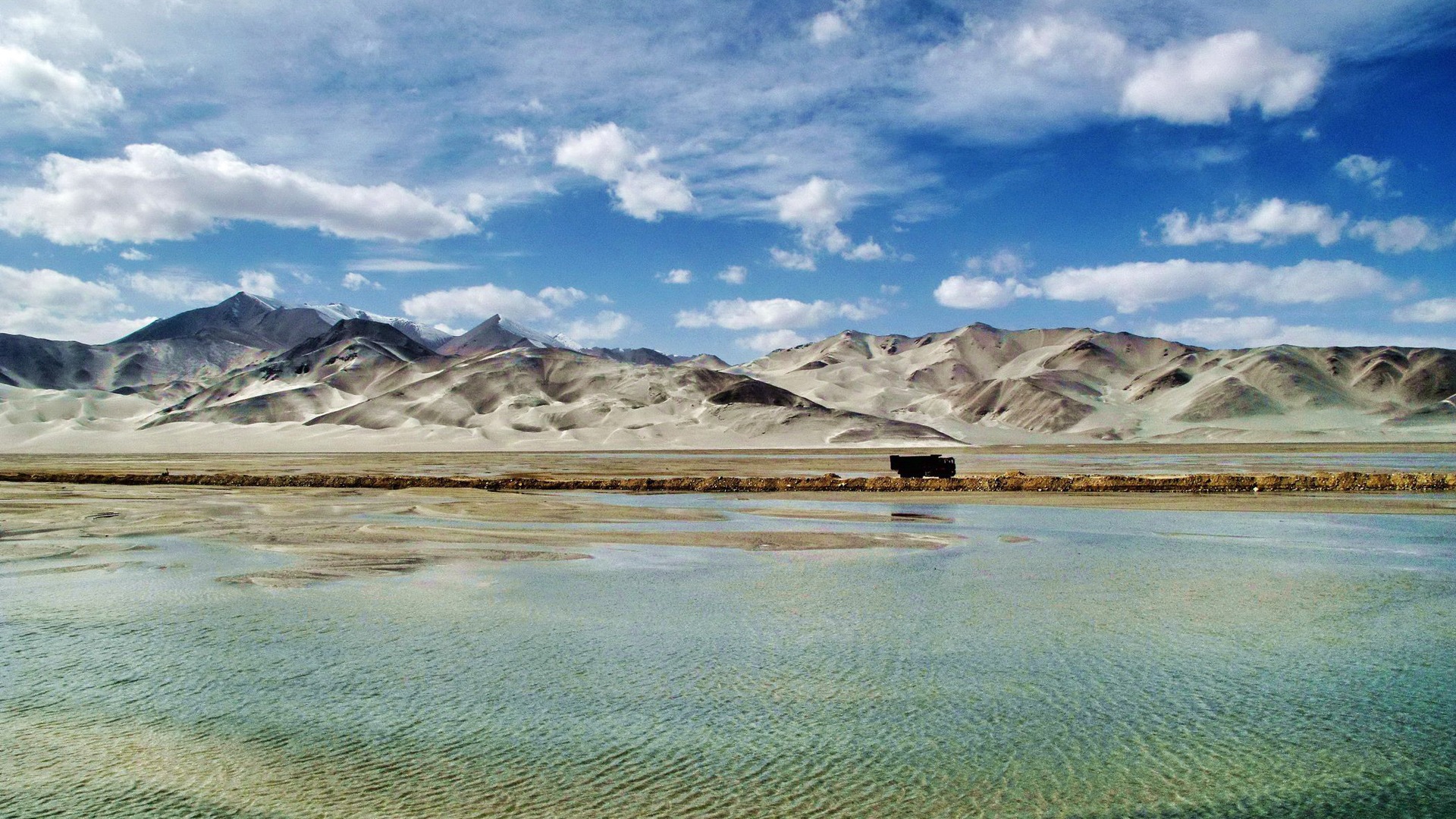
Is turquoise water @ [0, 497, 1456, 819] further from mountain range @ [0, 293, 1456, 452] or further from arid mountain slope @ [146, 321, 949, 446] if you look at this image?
arid mountain slope @ [146, 321, 949, 446]

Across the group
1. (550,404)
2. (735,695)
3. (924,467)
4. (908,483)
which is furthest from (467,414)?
(735,695)

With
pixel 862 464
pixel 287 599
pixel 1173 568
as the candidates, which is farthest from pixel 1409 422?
pixel 287 599

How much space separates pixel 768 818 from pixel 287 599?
9811 millimetres

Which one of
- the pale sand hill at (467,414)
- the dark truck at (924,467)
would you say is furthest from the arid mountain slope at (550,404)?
the dark truck at (924,467)

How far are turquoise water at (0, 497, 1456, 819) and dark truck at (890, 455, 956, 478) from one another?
28.8 metres

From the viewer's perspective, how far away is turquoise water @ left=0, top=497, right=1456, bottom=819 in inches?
262

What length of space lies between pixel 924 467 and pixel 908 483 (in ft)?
14.4

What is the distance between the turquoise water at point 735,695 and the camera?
6.65 meters

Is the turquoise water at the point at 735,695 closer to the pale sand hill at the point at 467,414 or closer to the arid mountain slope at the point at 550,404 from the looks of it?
the pale sand hill at the point at 467,414

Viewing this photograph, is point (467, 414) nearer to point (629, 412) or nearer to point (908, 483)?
point (629, 412)

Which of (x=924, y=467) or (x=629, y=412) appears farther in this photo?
(x=629, y=412)

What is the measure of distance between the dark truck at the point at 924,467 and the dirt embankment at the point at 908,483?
1.04 metres

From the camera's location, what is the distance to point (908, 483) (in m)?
41.3

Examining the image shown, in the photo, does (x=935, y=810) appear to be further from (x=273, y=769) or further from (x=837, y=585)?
(x=837, y=585)
